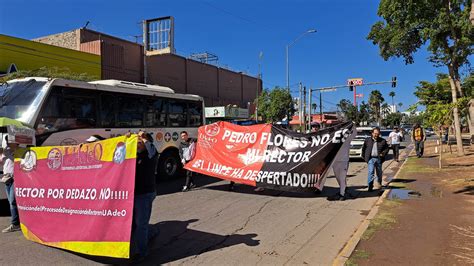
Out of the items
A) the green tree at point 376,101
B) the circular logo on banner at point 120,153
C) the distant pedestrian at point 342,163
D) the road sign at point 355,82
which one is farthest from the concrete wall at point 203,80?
the green tree at point 376,101

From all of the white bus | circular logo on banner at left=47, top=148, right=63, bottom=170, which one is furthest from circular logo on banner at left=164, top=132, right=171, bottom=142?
circular logo on banner at left=47, top=148, right=63, bottom=170

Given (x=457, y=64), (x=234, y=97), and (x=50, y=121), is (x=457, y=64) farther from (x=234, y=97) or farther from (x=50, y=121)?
(x=234, y=97)

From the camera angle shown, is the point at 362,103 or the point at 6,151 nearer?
the point at 6,151

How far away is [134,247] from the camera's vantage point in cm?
514

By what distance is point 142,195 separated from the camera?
506 cm

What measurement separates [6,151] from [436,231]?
7246mm

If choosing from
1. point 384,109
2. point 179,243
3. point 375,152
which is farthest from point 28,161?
point 384,109

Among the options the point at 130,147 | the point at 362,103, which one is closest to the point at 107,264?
the point at 130,147

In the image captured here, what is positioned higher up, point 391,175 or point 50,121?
point 50,121

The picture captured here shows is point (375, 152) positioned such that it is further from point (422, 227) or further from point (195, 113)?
point (195, 113)

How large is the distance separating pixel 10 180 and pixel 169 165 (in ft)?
20.9

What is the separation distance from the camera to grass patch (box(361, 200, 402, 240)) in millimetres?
6199

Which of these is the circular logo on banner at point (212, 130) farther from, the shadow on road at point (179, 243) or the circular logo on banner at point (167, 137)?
the shadow on road at point (179, 243)

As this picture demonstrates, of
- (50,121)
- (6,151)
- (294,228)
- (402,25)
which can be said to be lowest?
(294,228)
